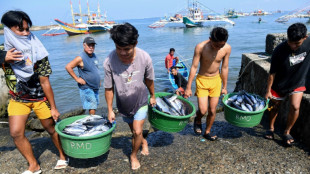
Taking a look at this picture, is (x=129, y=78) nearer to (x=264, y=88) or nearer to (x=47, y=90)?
(x=47, y=90)

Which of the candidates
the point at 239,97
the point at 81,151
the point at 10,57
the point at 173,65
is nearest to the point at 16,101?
the point at 10,57

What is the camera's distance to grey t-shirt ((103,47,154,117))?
2850 mm

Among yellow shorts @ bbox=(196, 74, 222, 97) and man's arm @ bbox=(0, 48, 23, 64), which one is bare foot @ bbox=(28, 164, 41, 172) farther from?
yellow shorts @ bbox=(196, 74, 222, 97)

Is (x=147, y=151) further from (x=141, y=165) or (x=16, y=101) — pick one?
(x=16, y=101)

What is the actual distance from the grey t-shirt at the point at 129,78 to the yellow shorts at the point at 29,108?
0.95 metres

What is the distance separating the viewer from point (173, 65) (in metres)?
10.9

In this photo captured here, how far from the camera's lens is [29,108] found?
2.96 m

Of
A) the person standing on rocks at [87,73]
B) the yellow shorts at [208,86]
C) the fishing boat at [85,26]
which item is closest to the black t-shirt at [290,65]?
the yellow shorts at [208,86]

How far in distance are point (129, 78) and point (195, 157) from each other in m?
1.86

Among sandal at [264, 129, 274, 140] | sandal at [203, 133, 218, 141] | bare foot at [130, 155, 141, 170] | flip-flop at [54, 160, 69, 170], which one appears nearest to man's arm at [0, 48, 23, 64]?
flip-flop at [54, 160, 69, 170]

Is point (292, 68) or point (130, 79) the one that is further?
point (292, 68)

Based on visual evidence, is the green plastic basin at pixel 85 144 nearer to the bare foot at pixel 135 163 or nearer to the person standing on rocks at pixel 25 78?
the person standing on rocks at pixel 25 78

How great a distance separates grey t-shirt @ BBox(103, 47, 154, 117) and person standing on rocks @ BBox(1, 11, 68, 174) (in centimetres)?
87

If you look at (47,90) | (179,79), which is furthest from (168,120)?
(179,79)
